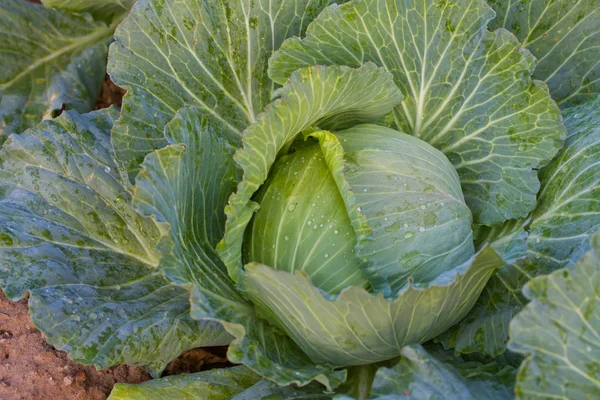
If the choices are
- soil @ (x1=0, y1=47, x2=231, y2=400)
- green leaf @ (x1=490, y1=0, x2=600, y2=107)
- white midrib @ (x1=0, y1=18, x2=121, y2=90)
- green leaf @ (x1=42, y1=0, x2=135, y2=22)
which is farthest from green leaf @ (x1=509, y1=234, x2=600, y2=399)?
white midrib @ (x1=0, y1=18, x2=121, y2=90)

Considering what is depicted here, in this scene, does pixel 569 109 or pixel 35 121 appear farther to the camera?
pixel 35 121

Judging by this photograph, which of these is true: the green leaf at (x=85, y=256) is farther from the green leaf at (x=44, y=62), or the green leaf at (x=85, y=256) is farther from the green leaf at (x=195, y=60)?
the green leaf at (x=44, y=62)

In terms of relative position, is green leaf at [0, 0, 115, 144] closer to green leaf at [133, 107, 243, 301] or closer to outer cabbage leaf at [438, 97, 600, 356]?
green leaf at [133, 107, 243, 301]

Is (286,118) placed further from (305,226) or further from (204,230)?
(204,230)

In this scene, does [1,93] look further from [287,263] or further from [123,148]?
[287,263]

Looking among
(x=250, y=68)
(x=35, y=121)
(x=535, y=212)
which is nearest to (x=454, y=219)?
(x=535, y=212)

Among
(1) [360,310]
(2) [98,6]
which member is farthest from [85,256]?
(2) [98,6]

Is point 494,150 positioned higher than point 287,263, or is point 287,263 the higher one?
point 494,150
